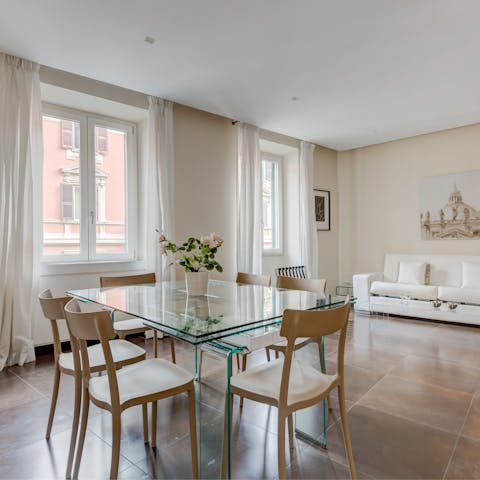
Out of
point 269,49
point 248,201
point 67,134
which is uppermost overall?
point 269,49

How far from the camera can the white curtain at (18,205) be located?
3.07 meters

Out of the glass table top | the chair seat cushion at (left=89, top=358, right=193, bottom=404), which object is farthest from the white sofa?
the chair seat cushion at (left=89, top=358, right=193, bottom=404)

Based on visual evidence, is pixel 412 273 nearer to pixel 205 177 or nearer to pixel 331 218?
pixel 331 218

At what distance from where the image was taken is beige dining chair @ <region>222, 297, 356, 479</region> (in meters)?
1.35

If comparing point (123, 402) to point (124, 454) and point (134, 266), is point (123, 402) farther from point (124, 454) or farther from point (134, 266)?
point (134, 266)

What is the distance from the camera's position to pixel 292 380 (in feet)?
5.32

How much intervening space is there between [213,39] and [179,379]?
255 centimetres

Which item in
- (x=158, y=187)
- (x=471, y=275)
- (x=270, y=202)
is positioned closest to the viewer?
(x=158, y=187)

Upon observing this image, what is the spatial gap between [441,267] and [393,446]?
157 inches

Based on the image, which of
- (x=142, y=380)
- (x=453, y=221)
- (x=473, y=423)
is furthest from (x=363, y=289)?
(x=142, y=380)

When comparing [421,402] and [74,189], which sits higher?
[74,189]

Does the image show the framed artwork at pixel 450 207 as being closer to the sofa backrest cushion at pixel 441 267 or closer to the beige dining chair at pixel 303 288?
the sofa backrest cushion at pixel 441 267

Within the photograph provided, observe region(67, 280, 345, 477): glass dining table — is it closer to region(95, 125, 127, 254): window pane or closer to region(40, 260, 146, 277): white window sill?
region(40, 260, 146, 277): white window sill

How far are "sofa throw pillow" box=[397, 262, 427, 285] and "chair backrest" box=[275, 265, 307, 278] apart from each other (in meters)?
1.45
